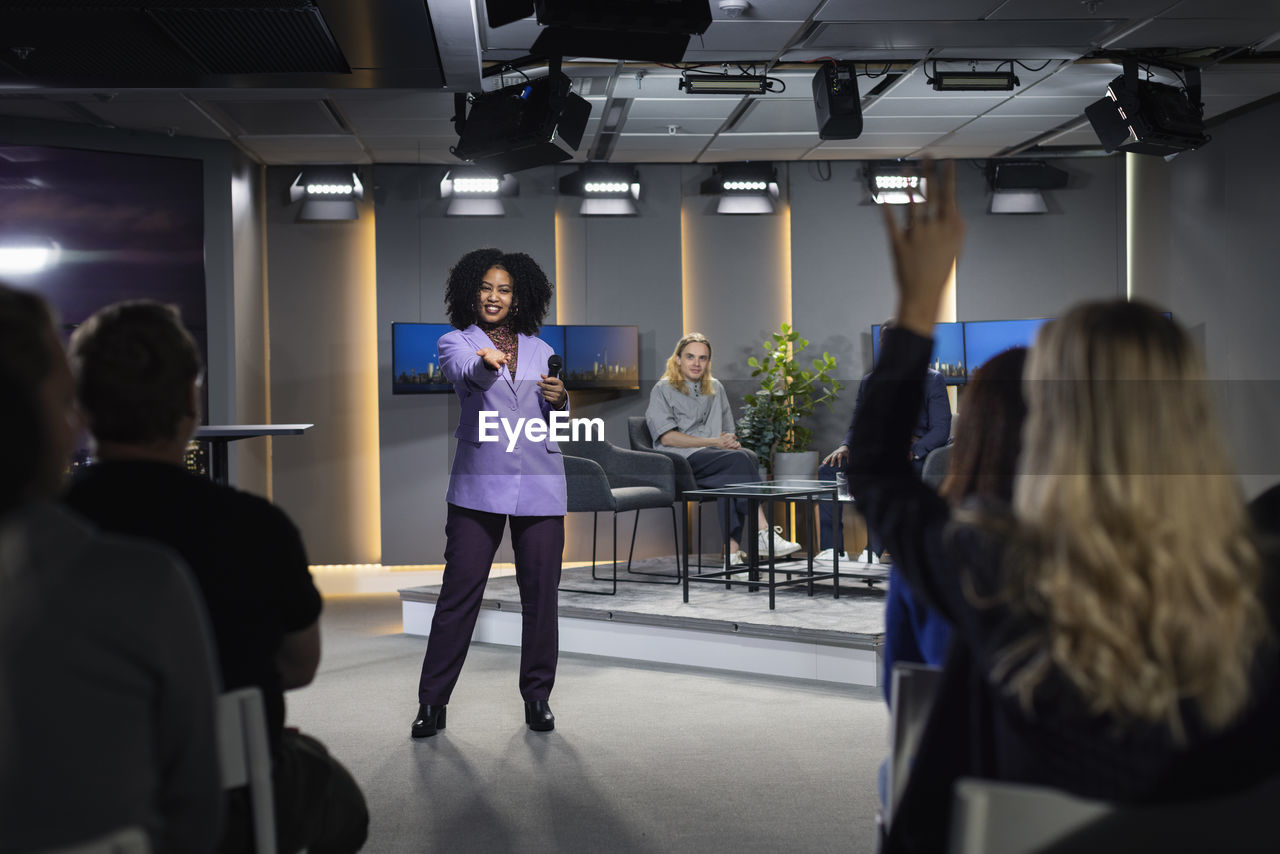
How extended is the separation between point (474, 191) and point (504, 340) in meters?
4.27

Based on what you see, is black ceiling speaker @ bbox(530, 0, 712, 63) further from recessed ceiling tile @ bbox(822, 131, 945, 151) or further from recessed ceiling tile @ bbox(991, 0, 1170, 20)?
recessed ceiling tile @ bbox(822, 131, 945, 151)

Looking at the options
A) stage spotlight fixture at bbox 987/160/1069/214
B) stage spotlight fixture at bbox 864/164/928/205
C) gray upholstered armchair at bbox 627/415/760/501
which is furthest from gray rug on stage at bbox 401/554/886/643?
stage spotlight fixture at bbox 987/160/1069/214

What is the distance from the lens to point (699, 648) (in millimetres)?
4789

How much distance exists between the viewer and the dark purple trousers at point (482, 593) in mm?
3684

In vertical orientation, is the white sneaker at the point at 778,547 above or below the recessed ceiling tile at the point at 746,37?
below

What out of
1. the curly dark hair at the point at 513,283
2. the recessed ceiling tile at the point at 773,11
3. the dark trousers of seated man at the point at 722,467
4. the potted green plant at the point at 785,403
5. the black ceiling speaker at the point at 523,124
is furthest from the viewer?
the potted green plant at the point at 785,403

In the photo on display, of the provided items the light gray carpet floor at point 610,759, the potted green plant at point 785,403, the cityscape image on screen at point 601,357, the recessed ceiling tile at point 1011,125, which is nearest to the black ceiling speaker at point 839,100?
the recessed ceiling tile at point 1011,125

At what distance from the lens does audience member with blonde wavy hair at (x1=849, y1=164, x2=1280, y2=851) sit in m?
1.05

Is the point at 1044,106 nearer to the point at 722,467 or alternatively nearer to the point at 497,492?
the point at 722,467

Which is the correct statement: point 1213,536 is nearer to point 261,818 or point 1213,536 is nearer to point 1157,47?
point 261,818

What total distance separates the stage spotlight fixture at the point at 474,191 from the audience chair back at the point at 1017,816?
280 inches

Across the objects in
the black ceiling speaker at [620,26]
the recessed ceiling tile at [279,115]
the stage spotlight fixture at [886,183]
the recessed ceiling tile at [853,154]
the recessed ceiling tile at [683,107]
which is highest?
the recessed ceiling tile at [853,154]

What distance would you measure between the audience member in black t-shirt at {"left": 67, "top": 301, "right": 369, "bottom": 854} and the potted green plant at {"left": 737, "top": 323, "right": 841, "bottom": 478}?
237 inches

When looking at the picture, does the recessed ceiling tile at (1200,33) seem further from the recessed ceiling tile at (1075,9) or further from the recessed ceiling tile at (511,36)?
the recessed ceiling tile at (511,36)
